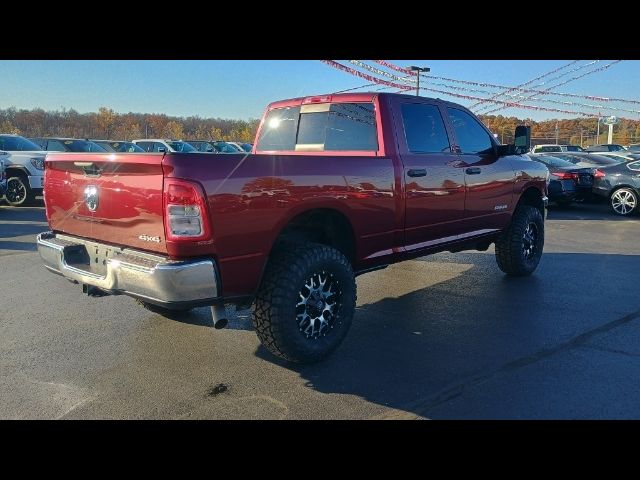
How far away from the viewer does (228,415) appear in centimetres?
303

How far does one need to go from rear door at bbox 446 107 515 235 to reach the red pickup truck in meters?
0.02

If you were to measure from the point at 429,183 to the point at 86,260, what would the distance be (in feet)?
9.74

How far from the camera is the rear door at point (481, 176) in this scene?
5.35 metres

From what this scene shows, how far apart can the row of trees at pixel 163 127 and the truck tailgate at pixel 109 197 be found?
4739cm

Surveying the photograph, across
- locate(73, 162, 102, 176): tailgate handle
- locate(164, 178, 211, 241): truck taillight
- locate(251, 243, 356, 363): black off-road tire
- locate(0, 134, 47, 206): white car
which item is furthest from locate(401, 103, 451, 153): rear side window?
locate(0, 134, 47, 206): white car

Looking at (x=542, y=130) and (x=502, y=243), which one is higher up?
(x=542, y=130)

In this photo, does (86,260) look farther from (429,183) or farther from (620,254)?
(620,254)

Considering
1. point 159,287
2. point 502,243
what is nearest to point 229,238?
point 159,287

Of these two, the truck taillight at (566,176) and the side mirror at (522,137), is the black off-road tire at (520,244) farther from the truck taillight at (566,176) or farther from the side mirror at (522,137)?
the truck taillight at (566,176)

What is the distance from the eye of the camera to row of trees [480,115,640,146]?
169ft

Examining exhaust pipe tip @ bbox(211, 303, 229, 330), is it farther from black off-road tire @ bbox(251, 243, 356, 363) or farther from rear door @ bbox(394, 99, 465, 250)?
rear door @ bbox(394, 99, 465, 250)

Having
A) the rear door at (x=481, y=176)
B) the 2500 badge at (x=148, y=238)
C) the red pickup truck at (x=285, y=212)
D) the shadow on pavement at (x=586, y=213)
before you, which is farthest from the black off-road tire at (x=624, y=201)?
the 2500 badge at (x=148, y=238)

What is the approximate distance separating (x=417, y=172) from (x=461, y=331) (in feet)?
4.76
